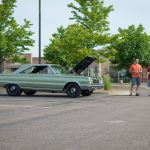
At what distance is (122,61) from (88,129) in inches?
1868

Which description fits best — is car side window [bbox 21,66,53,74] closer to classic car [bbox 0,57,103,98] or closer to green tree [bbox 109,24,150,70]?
classic car [bbox 0,57,103,98]

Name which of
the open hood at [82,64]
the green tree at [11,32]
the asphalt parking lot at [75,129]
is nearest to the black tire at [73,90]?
the open hood at [82,64]

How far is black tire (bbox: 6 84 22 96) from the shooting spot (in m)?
19.5

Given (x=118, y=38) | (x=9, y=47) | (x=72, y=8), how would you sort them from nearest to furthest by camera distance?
1. (x=118, y=38)
2. (x=72, y=8)
3. (x=9, y=47)

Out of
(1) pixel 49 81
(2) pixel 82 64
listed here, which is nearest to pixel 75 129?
(1) pixel 49 81

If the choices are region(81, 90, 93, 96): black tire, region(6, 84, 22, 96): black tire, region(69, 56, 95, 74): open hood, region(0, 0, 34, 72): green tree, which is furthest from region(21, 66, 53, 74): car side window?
region(0, 0, 34, 72): green tree

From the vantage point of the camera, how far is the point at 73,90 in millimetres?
18609

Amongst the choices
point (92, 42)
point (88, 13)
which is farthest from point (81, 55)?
point (88, 13)

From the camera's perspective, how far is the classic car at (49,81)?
18.6 metres

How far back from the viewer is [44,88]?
755 inches

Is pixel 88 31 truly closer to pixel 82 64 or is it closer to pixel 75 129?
pixel 82 64

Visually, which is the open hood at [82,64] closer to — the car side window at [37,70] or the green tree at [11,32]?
the car side window at [37,70]

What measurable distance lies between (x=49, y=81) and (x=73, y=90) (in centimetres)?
117

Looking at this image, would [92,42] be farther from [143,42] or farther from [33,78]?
[143,42]
